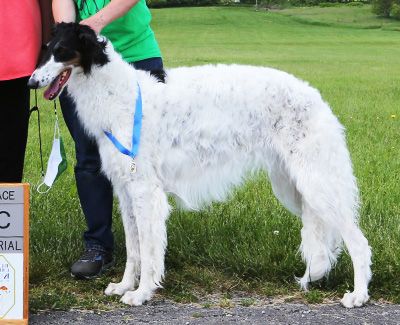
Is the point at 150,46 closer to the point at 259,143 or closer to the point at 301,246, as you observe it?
the point at 259,143

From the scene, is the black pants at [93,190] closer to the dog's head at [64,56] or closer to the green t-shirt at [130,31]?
the green t-shirt at [130,31]

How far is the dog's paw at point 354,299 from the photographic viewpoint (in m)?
3.69

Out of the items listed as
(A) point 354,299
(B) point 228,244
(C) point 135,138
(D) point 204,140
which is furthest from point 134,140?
(A) point 354,299

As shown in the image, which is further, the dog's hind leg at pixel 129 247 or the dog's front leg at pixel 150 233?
the dog's hind leg at pixel 129 247

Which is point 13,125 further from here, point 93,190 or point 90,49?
point 90,49

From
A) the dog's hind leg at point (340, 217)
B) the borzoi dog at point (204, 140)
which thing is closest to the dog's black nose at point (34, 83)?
the borzoi dog at point (204, 140)

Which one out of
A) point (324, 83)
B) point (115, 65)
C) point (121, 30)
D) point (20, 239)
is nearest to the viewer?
point (20, 239)

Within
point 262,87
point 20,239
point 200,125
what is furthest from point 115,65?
point 20,239

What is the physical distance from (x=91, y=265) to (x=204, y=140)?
1202 millimetres

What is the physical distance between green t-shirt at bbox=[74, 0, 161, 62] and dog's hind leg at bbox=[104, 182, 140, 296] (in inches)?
39.1

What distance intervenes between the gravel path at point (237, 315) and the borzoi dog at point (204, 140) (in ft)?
0.39

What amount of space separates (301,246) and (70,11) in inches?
87.8

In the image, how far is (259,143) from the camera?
390 cm

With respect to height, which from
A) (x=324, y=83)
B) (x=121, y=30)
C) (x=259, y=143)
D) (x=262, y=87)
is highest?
(x=121, y=30)
